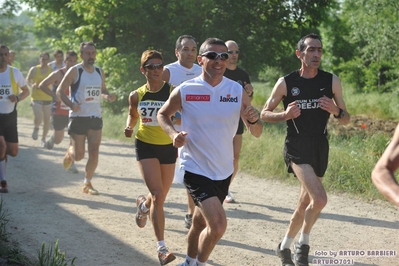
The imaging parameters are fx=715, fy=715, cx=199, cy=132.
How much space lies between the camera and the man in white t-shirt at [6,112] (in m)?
10.7

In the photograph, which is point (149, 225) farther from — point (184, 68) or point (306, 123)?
point (306, 123)

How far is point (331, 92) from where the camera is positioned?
6.91 m

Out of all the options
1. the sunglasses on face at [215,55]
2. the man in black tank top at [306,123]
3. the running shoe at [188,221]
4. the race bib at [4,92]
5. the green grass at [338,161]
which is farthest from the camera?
→ the race bib at [4,92]

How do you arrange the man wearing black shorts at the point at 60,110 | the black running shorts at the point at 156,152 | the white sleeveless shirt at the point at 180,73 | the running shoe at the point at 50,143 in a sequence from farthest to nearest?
the running shoe at the point at 50,143
the man wearing black shorts at the point at 60,110
the white sleeveless shirt at the point at 180,73
the black running shorts at the point at 156,152

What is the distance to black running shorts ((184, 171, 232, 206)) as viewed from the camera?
5.85 m

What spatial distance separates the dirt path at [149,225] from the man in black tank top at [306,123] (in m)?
0.50

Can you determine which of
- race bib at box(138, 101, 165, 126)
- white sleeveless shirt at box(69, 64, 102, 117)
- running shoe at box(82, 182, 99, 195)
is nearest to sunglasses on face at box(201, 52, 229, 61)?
race bib at box(138, 101, 165, 126)

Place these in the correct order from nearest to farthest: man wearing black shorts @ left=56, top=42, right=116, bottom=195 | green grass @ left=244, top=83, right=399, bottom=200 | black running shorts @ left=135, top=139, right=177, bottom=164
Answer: black running shorts @ left=135, top=139, right=177, bottom=164, green grass @ left=244, top=83, right=399, bottom=200, man wearing black shorts @ left=56, top=42, right=116, bottom=195

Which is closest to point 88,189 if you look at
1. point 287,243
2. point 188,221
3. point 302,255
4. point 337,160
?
point 188,221

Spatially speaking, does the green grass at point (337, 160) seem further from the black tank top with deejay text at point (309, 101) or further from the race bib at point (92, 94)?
the black tank top with deejay text at point (309, 101)

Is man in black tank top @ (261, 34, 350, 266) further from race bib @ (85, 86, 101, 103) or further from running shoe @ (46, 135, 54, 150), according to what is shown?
running shoe @ (46, 135, 54, 150)

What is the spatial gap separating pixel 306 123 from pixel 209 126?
1322 mm

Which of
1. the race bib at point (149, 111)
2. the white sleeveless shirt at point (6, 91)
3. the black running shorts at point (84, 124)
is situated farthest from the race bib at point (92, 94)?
the race bib at point (149, 111)

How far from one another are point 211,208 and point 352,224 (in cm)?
354
